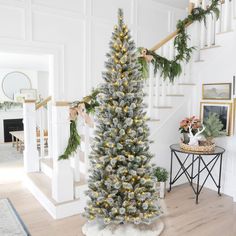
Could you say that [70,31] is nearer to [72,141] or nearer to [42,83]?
[72,141]

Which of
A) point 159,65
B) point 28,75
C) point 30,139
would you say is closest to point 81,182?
point 30,139

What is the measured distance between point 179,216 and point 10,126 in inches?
268

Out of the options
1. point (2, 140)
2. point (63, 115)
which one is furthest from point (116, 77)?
point (2, 140)

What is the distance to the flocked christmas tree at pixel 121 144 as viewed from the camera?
7.09ft

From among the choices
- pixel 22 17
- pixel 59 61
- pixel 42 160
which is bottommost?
pixel 42 160

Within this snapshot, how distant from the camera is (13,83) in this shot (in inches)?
322

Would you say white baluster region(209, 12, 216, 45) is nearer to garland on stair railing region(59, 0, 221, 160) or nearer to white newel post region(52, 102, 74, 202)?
garland on stair railing region(59, 0, 221, 160)

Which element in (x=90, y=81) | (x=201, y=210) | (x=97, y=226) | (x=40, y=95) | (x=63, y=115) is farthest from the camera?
(x=40, y=95)

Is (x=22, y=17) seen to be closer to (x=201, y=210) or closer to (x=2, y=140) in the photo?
(x=201, y=210)

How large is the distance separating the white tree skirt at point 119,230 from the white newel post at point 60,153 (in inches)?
20.0

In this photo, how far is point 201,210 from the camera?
9.85ft

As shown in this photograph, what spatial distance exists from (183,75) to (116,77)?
6.09 feet

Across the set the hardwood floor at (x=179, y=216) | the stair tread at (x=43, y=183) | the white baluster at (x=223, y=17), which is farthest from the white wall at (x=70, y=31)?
the hardwood floor at (x=179, y=216)

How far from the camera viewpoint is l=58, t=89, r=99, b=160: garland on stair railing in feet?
8.84
